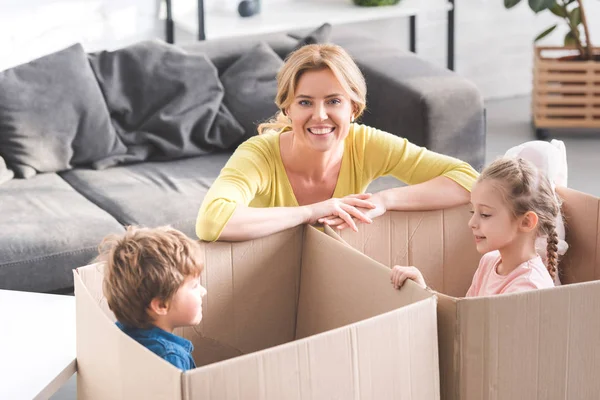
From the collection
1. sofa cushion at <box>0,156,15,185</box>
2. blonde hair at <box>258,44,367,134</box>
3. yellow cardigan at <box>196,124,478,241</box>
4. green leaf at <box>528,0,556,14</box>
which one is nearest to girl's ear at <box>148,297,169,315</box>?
Answer: yellow cardigan at <box>196,124,478,241</box>

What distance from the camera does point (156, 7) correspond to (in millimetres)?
4219

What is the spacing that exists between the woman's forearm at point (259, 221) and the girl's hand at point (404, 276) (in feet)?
1.17

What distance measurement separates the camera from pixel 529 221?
179 centimetres

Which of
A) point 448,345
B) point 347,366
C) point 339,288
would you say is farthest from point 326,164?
point 347,366

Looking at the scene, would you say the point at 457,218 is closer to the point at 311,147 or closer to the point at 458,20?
the point at 311,147

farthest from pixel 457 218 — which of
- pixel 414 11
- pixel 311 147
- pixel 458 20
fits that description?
pixel 458 20

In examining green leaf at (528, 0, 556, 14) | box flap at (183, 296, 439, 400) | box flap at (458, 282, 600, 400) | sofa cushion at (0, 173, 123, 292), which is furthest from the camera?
green leaf at (528, 0, 556, 14)

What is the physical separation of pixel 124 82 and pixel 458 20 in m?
2.18

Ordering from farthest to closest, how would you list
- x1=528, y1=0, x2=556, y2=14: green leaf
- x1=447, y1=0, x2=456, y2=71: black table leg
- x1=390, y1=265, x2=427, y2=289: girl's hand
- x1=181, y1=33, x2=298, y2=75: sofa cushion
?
x1=447, y1=0, x2=456, y2=71: black table leg
x1=528, y1=0, x2=556, y2=14: green leaf
x1=181, y1=33, x2=298, y2=75: sofa cushion
x1=390, y1=265, x2=427, y2=289: girl's hand

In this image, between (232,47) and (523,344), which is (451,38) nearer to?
(232,47)

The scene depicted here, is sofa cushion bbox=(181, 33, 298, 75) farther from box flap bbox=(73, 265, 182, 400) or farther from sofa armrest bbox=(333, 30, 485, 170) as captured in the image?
box flap bbox=(73, 265, 182, 400)

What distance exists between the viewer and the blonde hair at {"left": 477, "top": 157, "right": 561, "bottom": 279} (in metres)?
1.78

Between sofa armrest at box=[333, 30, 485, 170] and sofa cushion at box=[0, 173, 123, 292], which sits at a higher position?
sofa armrest at box=[333, 30, 485, 170]

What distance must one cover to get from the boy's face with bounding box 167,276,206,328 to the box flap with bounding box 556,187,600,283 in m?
0.79
